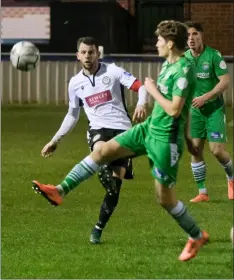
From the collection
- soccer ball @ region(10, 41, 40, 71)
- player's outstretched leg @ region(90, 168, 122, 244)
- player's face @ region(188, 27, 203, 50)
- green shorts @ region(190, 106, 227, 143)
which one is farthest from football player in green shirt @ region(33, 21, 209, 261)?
soccer ball @ region(10, 41, 40, 71)

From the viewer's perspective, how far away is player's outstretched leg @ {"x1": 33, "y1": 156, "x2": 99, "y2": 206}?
29.7 feet

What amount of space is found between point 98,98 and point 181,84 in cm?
205

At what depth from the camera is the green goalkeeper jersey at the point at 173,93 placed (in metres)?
8.78

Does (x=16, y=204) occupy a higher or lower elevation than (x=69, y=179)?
Answer: lower

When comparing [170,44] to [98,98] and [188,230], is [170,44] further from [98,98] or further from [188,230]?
[98,98]

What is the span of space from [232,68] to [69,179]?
18.1m

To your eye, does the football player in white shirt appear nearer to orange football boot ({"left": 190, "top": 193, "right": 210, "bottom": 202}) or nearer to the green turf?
the green turf

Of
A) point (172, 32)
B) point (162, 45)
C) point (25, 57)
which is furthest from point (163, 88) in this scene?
point (25, 57)

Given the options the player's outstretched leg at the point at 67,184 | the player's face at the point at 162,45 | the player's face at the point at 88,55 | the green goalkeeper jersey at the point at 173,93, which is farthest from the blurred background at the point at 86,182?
the player's face at the point at 162,45

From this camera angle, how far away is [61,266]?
909cm

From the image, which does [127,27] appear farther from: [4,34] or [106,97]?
[106,97]

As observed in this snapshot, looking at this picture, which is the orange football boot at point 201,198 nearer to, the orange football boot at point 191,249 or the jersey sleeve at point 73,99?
the jersey sleeve at point 73,99

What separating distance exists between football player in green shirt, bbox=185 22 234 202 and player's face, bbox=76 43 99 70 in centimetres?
250

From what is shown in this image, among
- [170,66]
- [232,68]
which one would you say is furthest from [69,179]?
[232,68]
